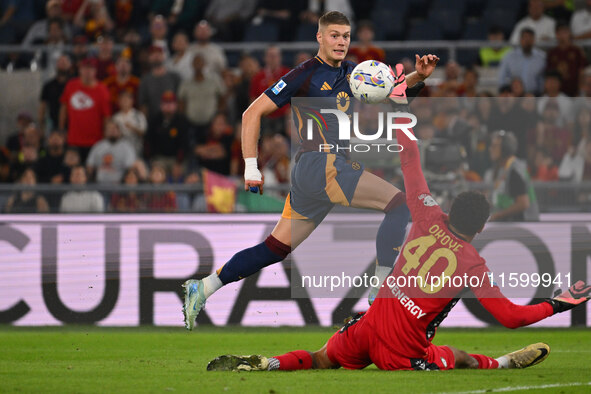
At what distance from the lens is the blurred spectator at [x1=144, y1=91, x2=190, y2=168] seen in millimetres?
13750

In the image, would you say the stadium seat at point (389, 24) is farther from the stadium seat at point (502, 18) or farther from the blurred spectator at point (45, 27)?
the blurred spectator at point (45, 27)

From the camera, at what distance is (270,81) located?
549 inches

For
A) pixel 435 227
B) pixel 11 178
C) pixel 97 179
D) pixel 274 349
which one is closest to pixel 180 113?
→ pixel 97 179

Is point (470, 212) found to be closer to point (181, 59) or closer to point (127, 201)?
point (127, 201)

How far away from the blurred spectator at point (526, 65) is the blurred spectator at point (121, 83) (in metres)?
5.09

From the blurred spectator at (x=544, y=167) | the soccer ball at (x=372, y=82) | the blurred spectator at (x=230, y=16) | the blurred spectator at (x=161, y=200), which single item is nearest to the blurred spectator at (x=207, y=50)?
the blurred spectator at (x=230, y=16)

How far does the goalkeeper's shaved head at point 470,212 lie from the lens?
6785mm

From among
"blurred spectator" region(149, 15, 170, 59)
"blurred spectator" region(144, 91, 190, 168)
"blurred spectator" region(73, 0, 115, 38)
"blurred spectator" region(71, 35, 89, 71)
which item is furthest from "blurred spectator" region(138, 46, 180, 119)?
"blurred spectator" region(73, 0, 115, 38)

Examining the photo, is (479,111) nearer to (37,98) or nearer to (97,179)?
(97,179)

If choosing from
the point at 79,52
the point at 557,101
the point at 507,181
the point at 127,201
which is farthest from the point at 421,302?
the point at 79,52

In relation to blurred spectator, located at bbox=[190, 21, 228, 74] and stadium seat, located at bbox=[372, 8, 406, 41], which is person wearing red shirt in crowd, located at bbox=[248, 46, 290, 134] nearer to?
blurred spectator, located at bbox=[190, 21, 228, 74]

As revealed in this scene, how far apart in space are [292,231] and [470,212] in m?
1.49

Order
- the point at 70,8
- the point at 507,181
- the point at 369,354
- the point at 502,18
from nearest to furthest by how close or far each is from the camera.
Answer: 1. the point at 369,354
2. the point at 507,181
3. the point at 502,18
4. the point at 70,8

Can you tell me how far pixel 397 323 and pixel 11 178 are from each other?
822cm
